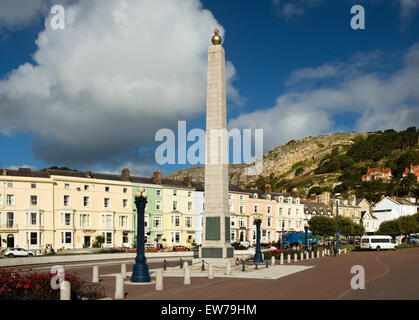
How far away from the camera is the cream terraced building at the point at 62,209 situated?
197 feet

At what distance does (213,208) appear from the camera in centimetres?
3162

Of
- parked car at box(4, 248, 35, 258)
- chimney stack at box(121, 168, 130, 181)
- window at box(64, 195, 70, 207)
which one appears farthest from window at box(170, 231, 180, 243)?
parked car at box(4, 248, 35, 258)

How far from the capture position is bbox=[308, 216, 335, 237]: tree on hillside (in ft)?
285

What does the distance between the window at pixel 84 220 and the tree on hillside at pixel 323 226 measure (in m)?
42.7

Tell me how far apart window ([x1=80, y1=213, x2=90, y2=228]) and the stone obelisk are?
38005mm

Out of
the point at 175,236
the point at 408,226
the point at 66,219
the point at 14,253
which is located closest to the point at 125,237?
the point at 175,236

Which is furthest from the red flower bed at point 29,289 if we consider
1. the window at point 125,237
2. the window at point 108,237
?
the window at point 125,237

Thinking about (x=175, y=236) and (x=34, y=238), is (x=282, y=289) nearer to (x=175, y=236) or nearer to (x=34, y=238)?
(x=34, y=238)

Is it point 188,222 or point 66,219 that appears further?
point 188,222

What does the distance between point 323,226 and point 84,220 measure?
1728 inches

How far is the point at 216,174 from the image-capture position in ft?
104

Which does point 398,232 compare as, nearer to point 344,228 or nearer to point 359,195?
point 344,228
